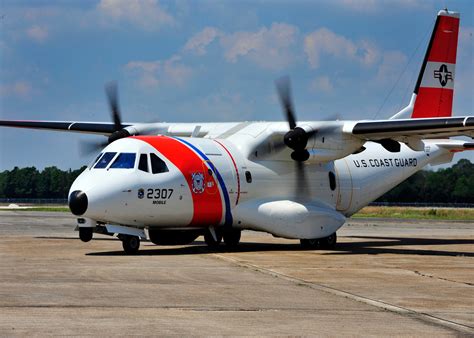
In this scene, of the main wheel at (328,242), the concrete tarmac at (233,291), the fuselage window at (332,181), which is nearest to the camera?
the concrete tarmac at (233,291)

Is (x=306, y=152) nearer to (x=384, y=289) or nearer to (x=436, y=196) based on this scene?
(x=384, y=289)

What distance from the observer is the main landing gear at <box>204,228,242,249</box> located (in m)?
26.3

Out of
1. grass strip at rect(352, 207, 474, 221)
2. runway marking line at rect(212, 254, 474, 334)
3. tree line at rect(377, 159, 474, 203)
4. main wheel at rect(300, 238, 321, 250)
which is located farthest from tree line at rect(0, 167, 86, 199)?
runway marking line at rect(212, 254, 474, 334)

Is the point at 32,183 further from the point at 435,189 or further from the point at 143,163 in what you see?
the point at 143,163

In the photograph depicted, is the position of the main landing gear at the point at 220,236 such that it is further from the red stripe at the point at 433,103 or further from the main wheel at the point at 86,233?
the red stripe at the point at 433,103

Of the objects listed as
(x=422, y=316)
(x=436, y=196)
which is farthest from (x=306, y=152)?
(x=436, y=196)

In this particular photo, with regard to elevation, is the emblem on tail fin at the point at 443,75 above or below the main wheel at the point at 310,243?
above

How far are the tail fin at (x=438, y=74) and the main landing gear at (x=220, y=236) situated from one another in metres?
8.38

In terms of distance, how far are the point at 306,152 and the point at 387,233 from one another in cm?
1233

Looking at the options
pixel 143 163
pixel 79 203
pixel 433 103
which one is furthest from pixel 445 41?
pixel 79 203

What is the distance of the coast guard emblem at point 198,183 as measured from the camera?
80.3ft

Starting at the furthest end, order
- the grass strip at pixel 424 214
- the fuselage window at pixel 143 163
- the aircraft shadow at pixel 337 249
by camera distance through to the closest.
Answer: the grass strip at pixel 424 214, the aircraft shadow at pixel 337 249, the fuselage window at pixel 143 163

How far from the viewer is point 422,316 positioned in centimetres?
1277

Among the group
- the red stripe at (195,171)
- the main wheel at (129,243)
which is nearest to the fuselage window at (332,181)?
the red stripe at (195,171)
